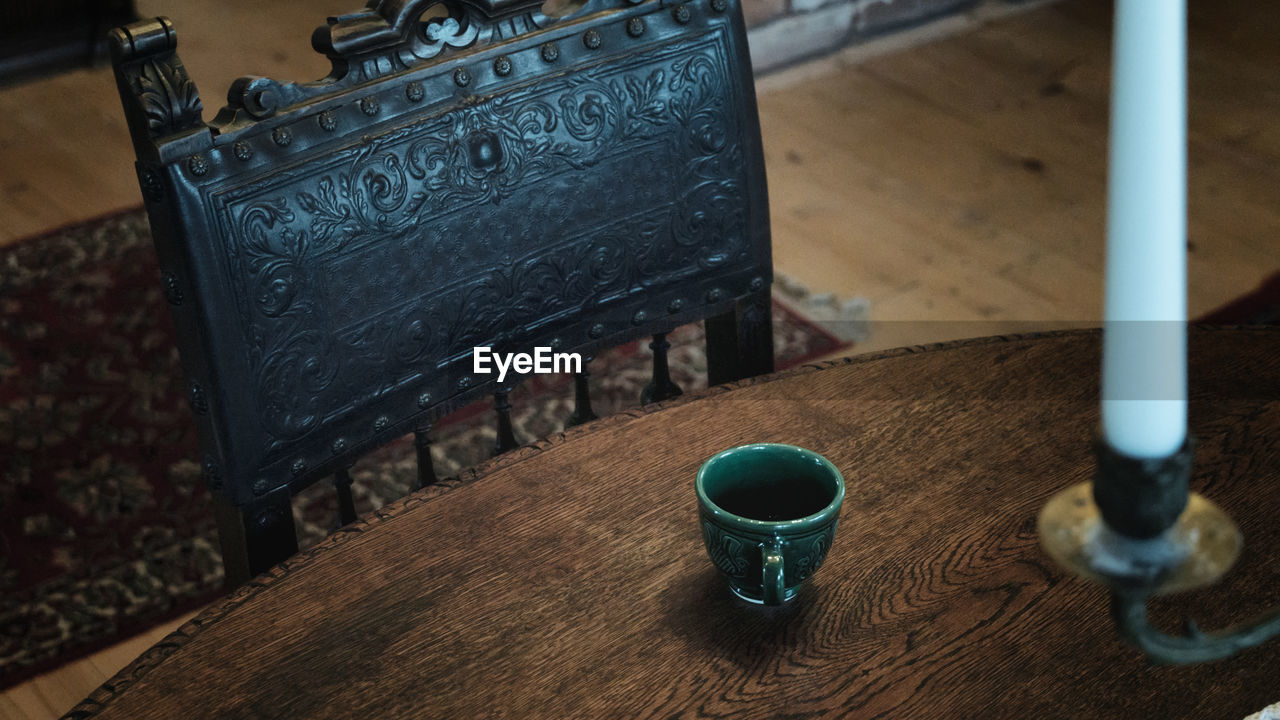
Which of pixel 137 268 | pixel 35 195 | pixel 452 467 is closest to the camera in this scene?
pixel 452 467

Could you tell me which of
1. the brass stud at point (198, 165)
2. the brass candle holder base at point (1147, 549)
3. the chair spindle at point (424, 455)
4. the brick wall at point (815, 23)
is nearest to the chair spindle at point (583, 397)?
the chair spindle at point (424, 455)

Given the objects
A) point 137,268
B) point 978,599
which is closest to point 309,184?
point 978,599

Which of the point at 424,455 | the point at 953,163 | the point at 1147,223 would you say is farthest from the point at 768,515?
the point at 953,163

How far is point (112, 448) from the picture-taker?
2141 mm

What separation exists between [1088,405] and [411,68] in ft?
1.80

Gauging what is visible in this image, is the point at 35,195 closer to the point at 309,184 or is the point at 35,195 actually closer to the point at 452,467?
the point at 452,467

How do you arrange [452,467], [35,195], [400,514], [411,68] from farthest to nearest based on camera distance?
[35,195] < [452,467] < [411,68] < [400,514]

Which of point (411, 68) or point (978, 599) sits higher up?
point (411, 68)

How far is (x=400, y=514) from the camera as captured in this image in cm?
86

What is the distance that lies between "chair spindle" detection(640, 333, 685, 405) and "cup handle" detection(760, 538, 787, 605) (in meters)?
0.47

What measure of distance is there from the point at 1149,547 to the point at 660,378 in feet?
2.81

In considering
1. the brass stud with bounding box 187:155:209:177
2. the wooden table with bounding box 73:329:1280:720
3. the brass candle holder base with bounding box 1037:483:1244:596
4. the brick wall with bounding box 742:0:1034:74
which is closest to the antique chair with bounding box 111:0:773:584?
the brass stud with bounding box 187:155:209:177

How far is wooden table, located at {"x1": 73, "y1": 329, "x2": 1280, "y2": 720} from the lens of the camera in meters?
0.70

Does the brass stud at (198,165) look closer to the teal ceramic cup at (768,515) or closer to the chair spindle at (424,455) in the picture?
the chair spindle at (424,455)
